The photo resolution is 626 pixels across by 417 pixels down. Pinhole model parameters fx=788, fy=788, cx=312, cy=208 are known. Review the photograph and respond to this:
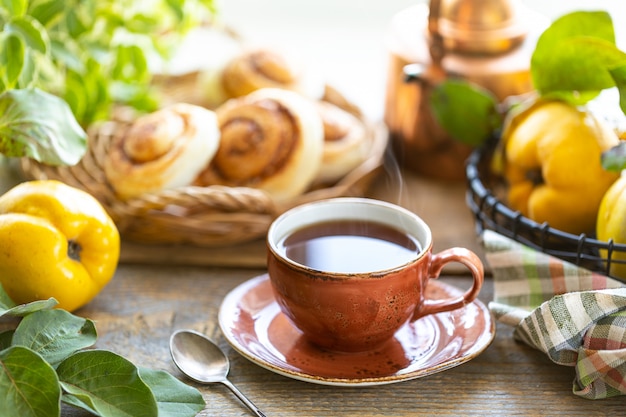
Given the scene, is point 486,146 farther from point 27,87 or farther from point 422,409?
point 27,87

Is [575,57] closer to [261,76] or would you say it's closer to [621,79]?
[621,79]

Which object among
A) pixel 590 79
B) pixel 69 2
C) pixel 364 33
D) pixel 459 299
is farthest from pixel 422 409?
pixel 364 33

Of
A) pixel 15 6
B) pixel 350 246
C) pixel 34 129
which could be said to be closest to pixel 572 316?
pixel 350 246

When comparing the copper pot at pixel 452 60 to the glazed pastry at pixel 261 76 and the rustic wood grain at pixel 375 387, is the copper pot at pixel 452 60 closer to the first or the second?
the glazed pastry at pixel 261 76

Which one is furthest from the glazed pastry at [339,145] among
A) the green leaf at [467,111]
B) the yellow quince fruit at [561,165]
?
the yellow quince fruit at [561,165]

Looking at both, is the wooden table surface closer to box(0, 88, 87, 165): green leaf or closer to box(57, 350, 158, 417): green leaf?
box(57, 350, 158, 417): green leaf

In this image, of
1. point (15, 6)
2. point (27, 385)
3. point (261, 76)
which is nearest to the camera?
point (27, 385)

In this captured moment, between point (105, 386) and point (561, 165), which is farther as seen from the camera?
→ point (561, 165)
